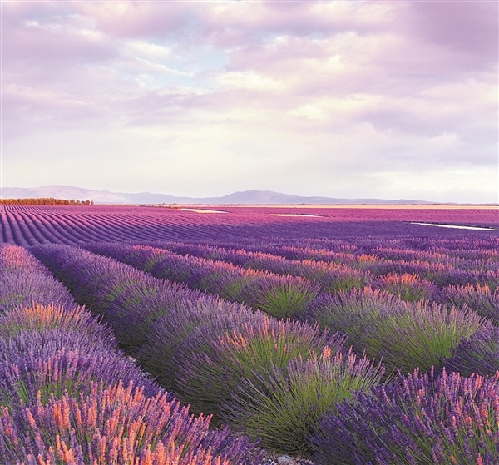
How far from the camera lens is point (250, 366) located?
10.5 feet

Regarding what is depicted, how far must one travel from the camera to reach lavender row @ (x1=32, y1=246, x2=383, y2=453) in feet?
9.38

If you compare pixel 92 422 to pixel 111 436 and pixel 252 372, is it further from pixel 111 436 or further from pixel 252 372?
pixel 252 372

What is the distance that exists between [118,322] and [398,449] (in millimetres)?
4074

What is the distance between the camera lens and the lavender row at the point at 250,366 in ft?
9.38

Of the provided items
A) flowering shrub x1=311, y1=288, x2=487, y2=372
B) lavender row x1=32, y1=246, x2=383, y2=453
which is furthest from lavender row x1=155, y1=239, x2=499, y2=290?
lavender row x1=32, y1=246, x2=383, y2=453

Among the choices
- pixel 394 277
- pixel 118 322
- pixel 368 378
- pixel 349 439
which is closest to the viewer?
pixel 349 439

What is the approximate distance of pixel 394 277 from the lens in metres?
6.14

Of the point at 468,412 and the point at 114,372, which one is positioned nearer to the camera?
the point at 468,412

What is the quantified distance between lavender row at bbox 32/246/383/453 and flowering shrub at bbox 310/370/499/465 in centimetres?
44

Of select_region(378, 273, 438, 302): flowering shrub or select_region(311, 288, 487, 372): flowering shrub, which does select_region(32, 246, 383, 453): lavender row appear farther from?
select_region(378, 273, 438, 302): flowering shrub

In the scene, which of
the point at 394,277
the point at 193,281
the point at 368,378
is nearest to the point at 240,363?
the point at 368,378

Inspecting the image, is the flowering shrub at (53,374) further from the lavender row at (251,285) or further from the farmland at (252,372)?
the lavender row at (251,285)

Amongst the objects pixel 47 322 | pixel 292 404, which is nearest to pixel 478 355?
pixel 292 404

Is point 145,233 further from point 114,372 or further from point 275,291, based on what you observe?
point 114,372
